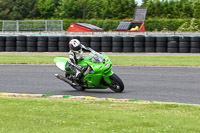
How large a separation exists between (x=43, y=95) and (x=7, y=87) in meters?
2.18

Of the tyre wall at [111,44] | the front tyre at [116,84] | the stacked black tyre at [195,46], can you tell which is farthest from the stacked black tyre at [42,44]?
the front tyre at [116,84]

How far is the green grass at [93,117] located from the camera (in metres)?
6.52

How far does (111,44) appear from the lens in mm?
23938

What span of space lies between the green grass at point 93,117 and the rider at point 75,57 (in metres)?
1.96

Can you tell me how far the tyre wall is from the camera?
906 inches

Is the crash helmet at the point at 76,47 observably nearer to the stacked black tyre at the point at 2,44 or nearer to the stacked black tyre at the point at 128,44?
the stacked black tyre at the point at 128,44

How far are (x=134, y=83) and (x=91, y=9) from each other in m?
53.7

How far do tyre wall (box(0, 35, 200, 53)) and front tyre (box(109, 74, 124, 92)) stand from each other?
40.8 ft

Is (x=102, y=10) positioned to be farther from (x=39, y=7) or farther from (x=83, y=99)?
(x=83, y=99)

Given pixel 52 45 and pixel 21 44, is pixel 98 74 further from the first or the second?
pixel 21 44

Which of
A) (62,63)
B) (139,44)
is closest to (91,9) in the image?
(139,44)

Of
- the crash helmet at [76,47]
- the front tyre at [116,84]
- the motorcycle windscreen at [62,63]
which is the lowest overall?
the front tyre at [116,84]

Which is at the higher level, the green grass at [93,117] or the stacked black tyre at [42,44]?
the green grass at [93,117]

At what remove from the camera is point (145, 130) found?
6.39m
